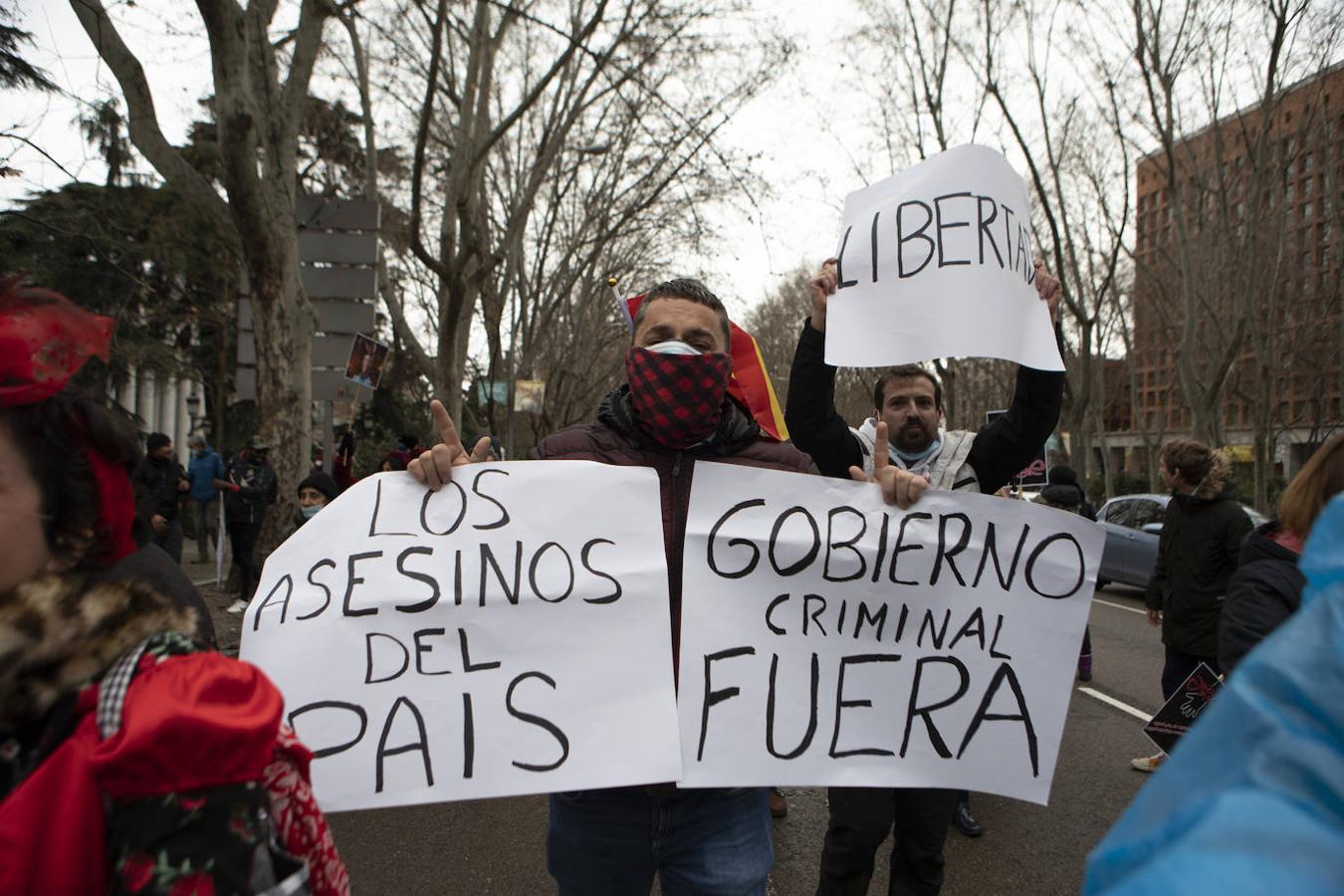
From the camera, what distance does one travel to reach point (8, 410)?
1.13 meters

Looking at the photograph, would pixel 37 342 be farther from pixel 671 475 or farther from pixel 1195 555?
pixel 1195 555

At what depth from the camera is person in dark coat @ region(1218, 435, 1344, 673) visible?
6.93 ft

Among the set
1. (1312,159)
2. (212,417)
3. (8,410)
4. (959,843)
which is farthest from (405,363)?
(8,410)

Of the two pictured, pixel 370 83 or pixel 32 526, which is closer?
pixel 32 526

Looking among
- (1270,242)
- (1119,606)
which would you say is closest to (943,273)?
(1119,606)

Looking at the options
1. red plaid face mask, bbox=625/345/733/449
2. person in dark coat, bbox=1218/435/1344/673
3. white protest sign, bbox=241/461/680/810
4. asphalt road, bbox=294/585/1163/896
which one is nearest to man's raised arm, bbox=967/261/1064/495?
person in dark coat, bbox=1218/435/1344/673

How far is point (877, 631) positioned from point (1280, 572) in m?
1.04

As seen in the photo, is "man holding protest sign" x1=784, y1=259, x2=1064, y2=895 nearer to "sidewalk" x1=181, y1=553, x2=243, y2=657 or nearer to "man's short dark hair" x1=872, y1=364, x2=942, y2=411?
"man's short dark hair" x1=872, y1=364, x2=942, y2=411

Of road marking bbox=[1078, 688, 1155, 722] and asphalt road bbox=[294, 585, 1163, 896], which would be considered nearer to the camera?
asphalt road bbox=[294, 585, 1163, 896]

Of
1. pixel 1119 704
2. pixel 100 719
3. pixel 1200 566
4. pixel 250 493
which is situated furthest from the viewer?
pixel 250 493

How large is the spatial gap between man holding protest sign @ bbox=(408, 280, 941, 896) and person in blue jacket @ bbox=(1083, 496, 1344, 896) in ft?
4.18

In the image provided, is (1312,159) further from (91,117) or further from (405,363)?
(405,363)

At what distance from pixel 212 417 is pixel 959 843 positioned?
27321 millimetres

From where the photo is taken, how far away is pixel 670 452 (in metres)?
2.08
